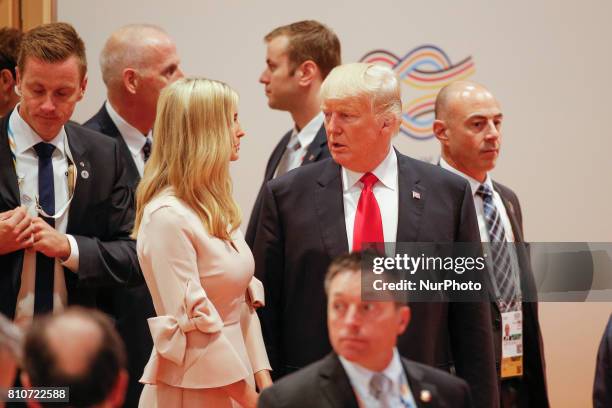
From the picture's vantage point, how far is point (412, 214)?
2.32 m

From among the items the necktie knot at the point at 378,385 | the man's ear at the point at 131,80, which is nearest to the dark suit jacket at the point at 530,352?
the necktie knot at the point at 378,385

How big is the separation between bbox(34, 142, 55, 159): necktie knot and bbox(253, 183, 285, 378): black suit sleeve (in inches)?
29.3

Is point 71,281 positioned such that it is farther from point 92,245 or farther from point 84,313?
point 84,313

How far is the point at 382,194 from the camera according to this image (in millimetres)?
A: 2314

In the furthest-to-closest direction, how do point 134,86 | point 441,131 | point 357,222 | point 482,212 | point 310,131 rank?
point 310,131 → point 134,86 → point 441,131 → point 482,212 → point 357,222

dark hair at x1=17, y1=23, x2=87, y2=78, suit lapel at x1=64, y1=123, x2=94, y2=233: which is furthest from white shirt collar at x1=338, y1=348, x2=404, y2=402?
dark hair at x1=17, y1=23, x2=87, y2=78

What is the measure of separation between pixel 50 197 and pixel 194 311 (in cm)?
70

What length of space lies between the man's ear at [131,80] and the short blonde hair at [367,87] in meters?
1.75

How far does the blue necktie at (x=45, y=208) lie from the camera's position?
9.38ft

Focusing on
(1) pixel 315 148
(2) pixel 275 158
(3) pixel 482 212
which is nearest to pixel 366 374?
(3) pixel 482 212

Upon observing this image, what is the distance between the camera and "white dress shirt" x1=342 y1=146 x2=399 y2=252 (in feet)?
7.25

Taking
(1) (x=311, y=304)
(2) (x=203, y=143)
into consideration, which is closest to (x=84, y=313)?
(1) (x=311, y=304)

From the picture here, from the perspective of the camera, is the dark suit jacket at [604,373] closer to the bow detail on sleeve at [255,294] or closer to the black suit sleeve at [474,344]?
the black suit sleeve at [474,344]

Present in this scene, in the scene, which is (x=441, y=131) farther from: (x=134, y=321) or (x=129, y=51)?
(x=134, y=321)
